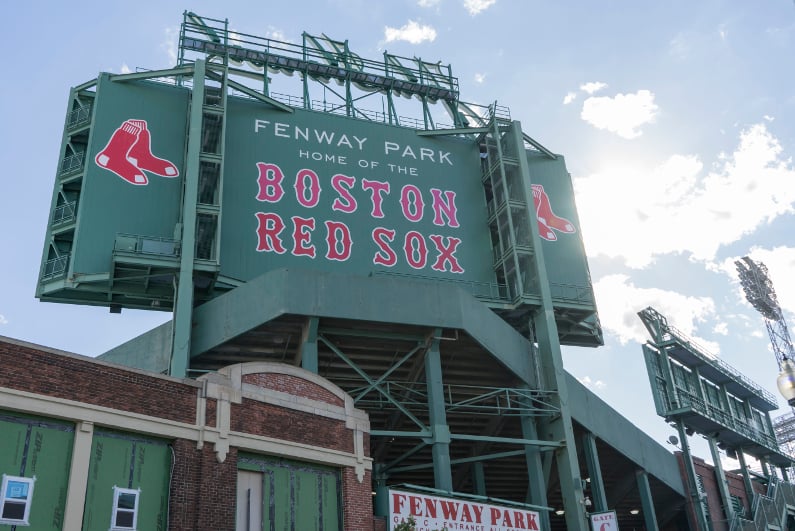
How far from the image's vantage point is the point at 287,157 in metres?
40.8

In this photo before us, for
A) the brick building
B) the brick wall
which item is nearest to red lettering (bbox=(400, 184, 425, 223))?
the brick building

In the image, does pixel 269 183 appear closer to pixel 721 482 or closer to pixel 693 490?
pixel 693 490

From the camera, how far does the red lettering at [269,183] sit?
3922cm

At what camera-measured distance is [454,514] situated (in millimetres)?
27688

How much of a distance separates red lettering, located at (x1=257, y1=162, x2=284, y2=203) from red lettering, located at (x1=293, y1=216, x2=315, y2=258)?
56.1 inches

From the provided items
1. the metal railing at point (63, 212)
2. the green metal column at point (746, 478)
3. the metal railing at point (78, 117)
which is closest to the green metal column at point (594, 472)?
the green metal column at point (746, 478)

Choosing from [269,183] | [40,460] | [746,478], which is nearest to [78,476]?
[40,460]

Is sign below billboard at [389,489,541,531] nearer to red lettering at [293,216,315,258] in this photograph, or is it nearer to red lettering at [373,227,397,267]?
red lettering at [373,227,397,267]

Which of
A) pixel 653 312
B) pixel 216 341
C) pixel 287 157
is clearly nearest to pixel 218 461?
pixel 216 341

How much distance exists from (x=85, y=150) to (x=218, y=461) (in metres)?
22.6

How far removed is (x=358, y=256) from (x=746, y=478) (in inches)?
1372

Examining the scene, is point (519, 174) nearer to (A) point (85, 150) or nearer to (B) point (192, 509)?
(A) point (85, 150)

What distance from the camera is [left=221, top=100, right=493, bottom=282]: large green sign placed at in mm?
38469

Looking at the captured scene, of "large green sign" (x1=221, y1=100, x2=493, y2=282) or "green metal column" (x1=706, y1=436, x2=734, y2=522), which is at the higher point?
"large green sign" (x1=221, y1=100, x2=493, y2=282)
